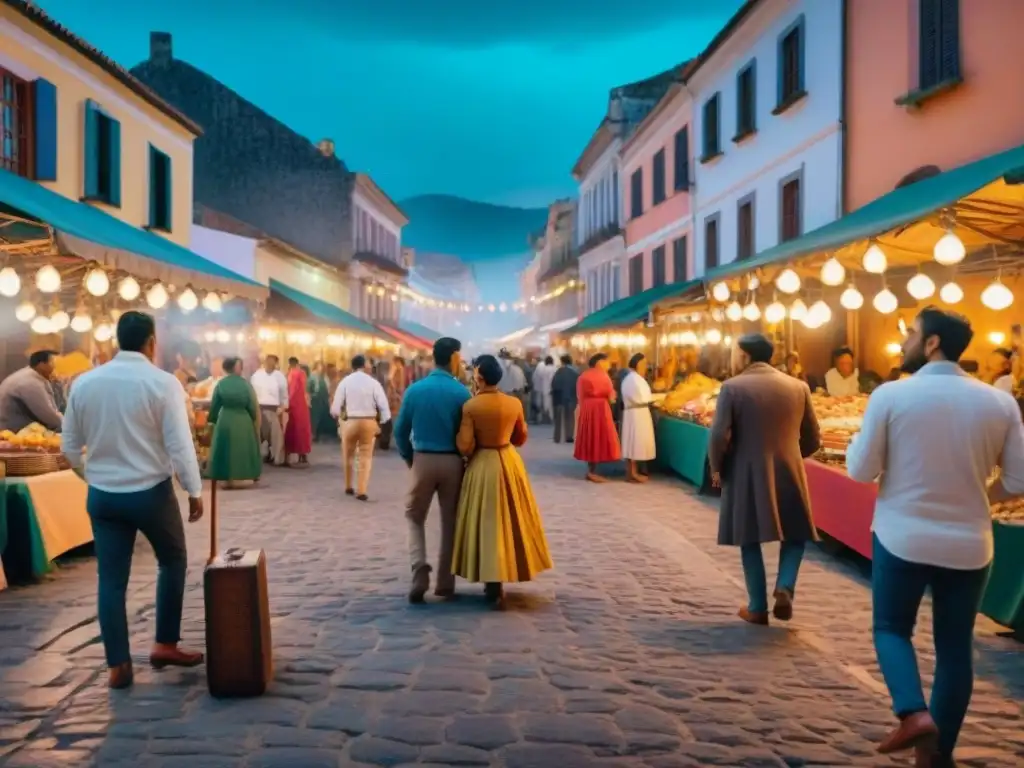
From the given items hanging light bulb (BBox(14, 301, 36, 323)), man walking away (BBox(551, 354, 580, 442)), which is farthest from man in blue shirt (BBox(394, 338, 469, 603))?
man walking away (BBox(551, 354, 580, 442))

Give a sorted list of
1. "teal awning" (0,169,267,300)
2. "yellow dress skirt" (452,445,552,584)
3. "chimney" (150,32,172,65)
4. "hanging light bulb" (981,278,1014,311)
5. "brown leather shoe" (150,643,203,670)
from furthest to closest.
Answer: "chimney" (150,32,172,65) → "teal awning" (0,169,267,300) → "hanging light bulb" (981,278,1014,311) → "yellow dress skirt" (452,445,552,584) → "brown leather shoe" (150,643,203,670)

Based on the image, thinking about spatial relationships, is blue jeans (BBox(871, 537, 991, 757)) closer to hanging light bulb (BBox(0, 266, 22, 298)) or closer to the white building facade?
hanging light bulb (BBox(0, 266, 22, 298))

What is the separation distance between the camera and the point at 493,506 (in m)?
7.38

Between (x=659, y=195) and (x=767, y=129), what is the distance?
977 cm

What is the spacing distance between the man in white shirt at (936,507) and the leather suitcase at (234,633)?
3.08m

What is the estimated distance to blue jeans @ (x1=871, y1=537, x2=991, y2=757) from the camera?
4.32 m

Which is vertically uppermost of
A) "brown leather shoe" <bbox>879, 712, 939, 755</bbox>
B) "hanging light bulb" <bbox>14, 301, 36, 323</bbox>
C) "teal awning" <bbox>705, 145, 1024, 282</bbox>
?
"teal awning" <bbox>705, 145, 1024, 282</bbox>

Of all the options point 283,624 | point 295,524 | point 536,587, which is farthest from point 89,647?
point 295,524

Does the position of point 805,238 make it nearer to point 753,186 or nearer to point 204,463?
point 753,186

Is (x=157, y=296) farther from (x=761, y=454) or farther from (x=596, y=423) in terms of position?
(x=761, y=454)

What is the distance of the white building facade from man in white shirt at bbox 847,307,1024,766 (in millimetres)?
12586

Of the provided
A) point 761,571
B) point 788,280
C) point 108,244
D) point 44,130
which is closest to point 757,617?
point 761,571

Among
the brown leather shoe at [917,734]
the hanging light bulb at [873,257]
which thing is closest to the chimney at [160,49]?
the hanging light bulb at [873,257]

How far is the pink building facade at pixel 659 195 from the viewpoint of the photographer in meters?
26.1
